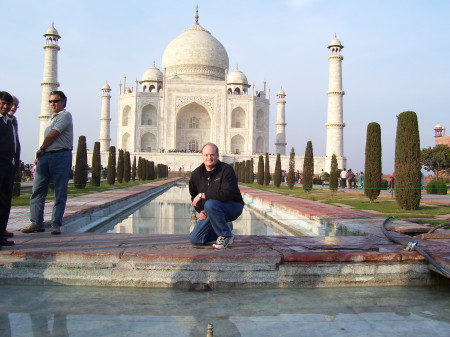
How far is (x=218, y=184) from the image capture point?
243 cm

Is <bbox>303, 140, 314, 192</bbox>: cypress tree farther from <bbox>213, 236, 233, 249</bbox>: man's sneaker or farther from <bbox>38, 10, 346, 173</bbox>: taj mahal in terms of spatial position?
<bbox>38, 10, 346, 173</bbox>: taj mahal

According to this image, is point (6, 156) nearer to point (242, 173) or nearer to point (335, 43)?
point (242, 173)

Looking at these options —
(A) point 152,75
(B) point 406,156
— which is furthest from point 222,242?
(A) point 152,75

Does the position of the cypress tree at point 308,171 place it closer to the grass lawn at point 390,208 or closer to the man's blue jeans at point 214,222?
the grass lawn at point 390,208

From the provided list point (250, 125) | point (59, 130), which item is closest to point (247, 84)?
point (250, 125)

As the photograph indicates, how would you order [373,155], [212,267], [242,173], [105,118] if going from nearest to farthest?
1. [212,267]
2. [373,155]
3. [242,173]
4. [105,118]

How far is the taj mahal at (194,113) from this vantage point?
2716 centimetres

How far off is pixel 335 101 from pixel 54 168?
23258mm

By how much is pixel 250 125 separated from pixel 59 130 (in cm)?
2696

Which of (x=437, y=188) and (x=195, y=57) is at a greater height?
(x=195, y=57)

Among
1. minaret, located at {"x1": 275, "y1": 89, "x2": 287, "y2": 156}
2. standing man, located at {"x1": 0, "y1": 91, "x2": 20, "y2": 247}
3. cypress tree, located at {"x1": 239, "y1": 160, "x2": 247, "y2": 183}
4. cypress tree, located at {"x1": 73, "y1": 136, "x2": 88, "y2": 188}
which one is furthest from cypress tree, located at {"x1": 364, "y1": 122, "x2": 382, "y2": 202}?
minaret, located at {"x1": 275, "y1": 89, "x2": 287, "y2": 156}

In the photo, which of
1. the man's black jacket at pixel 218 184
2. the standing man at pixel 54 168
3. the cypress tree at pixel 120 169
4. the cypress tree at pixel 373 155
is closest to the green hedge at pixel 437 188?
the cypress tree at pixel 373 155

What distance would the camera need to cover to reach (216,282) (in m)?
1.99

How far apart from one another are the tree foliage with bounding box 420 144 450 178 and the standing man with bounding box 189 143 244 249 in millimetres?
23495
